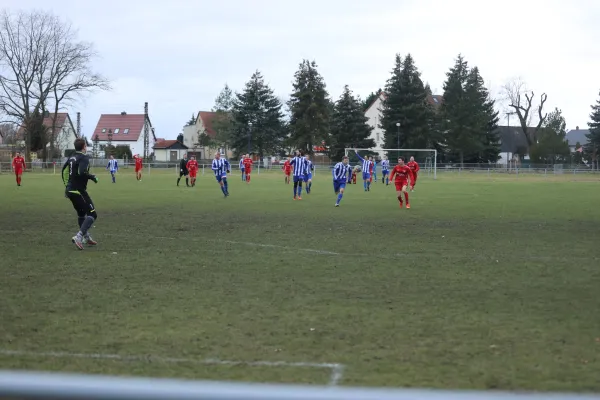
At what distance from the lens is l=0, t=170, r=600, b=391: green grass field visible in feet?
18.6

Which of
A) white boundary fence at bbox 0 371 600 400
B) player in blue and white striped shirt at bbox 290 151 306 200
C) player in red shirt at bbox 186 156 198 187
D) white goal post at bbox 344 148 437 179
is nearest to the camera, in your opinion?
white boundary fence at bbox 0 371 600 400

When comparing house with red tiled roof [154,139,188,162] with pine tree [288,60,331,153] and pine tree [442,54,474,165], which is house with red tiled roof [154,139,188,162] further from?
pine tree [442,54,474,165]

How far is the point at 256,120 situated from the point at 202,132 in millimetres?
33164

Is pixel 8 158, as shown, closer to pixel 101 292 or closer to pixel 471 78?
pixel 471 78

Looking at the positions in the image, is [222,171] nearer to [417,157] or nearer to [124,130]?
[417,157]

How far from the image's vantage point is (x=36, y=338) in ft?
21.5

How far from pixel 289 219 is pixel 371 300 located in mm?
10952

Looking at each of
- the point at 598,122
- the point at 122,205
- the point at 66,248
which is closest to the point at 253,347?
the point at 66,248

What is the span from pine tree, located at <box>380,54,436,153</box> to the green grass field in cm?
6929

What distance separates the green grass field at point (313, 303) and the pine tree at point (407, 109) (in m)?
69.3

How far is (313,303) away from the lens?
320 inches

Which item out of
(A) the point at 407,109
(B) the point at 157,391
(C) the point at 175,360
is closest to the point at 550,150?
(A) the point at 407,109

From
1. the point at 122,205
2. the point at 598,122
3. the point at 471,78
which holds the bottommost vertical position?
the point at 122,205

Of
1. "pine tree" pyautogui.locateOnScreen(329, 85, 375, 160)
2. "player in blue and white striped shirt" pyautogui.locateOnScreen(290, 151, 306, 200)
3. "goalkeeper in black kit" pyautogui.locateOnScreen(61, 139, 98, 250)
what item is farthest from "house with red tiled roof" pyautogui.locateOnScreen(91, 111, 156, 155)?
"goalkeeper in black kit" pyautogui.locateOnScreen(61, 139, 98, 250)
